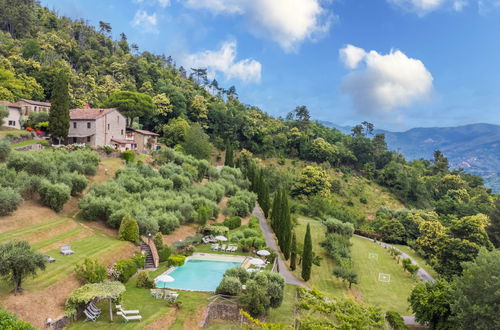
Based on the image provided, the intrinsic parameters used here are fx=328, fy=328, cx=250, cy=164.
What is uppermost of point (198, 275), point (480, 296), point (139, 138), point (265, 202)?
point (139, 138)

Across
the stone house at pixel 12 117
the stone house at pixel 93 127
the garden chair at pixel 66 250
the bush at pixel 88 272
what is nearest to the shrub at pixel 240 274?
the bush at pixel 88 272

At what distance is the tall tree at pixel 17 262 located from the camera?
47.0 ft

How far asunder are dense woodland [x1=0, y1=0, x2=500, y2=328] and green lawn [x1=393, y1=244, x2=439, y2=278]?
3.53 ft

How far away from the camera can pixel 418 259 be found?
151 ft

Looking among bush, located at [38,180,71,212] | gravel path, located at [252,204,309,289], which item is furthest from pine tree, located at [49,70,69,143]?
gravel path, located at [252,204,309,289]

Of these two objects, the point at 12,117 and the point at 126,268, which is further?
the point at 12,117

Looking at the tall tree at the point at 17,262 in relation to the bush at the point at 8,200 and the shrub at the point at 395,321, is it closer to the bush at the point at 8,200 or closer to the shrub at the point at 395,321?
the bush at the point at 8,200

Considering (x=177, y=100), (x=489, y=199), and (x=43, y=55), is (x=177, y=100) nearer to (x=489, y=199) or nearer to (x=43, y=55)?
(x=43, y=55)

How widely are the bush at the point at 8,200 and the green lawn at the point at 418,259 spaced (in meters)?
42.8

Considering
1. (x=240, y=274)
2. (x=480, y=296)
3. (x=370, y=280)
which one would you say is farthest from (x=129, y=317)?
(x=370, y=280)

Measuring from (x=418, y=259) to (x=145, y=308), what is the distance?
135 feet

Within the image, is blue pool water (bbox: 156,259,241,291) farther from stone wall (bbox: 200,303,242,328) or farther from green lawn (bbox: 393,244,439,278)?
green lawn (bbox: 393,244,439,278)

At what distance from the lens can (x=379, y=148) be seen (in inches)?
3794

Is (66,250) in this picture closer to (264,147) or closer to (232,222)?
(232,222)
